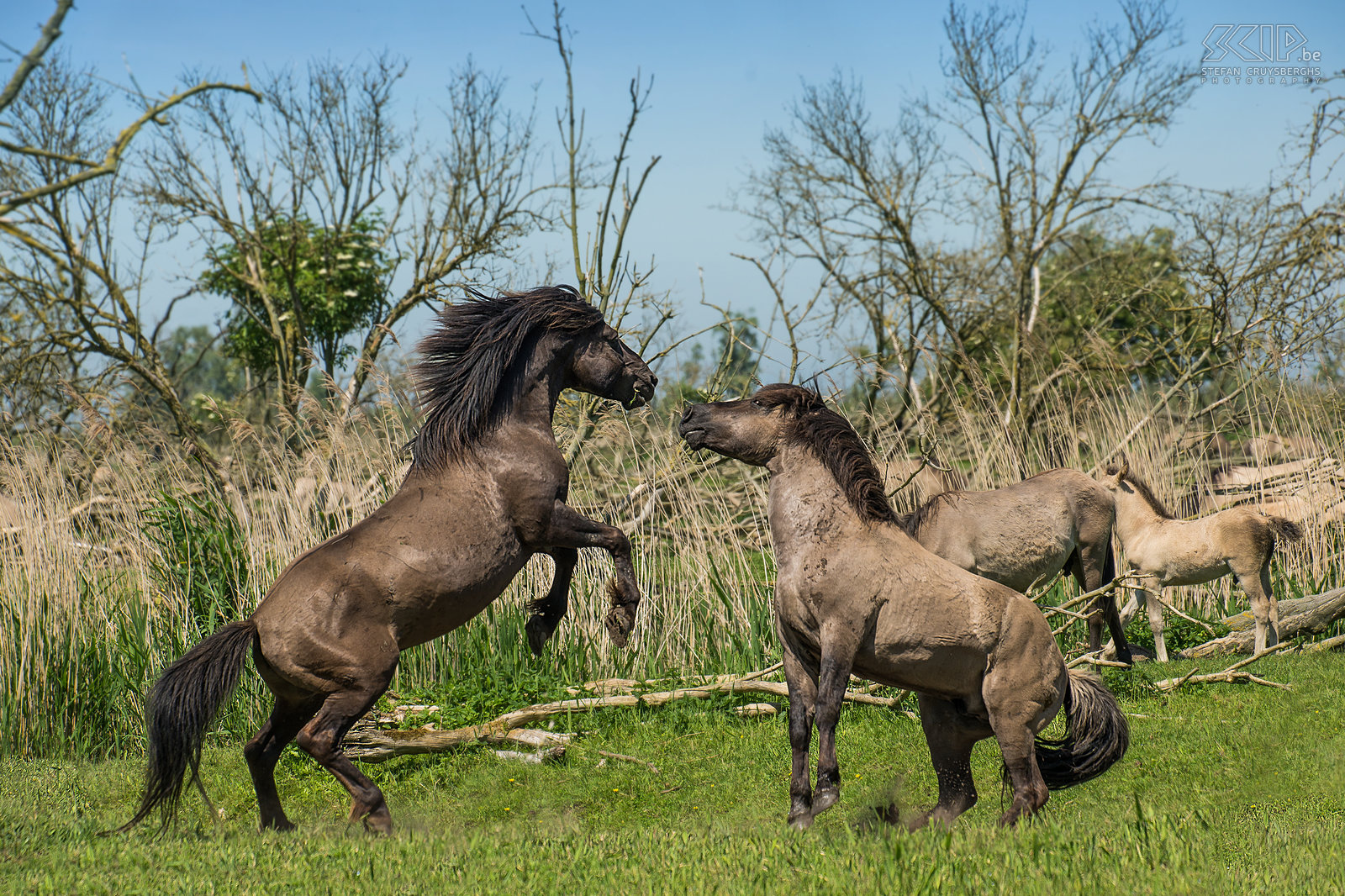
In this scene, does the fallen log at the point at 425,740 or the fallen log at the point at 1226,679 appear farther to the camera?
the fallen log at the point at 1226,679

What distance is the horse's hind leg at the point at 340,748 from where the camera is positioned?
4770 millimetres

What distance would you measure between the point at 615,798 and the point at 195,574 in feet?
15.4

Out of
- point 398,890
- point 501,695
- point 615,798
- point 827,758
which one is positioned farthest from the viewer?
point 501,695

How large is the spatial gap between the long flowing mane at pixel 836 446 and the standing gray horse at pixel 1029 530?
2640mm

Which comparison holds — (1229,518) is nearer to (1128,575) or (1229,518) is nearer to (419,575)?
(1128,575)

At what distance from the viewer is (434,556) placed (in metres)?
5.01

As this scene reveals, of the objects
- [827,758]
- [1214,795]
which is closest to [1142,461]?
[1214,795]

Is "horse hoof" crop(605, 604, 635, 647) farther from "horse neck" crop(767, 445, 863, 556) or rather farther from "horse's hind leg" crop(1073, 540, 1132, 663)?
"horse's hind leg" crop(1073, 540, 1132, 663)

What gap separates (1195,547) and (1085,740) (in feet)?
15.5

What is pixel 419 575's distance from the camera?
16.3 feet

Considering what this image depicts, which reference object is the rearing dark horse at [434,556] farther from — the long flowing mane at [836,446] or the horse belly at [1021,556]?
the horse belly at [1021,556]

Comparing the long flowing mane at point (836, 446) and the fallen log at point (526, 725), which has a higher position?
the long flowing mane at point (836, 446)

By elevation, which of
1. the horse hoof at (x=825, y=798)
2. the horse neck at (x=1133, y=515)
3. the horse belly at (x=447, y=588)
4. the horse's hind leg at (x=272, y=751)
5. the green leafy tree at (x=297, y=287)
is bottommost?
the horse hoof at (x=825, y=798)

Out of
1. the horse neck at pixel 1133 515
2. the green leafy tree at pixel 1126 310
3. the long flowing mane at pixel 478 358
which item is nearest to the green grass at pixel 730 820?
the horse neck at pixel 1133 515
